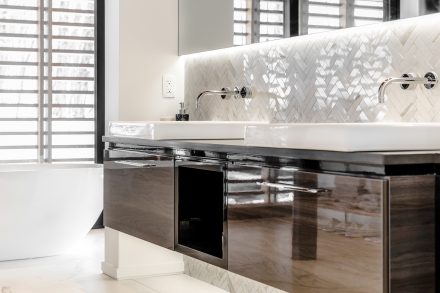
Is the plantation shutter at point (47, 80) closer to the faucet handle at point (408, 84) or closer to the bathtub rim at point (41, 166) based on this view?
the bathtub rim at point (41, 166)

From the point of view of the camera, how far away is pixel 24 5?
4.99m

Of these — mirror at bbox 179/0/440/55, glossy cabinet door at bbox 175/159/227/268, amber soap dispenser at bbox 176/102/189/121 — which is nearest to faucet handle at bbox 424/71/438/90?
mirror at bbox 179/0/440/55

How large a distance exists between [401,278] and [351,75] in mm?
1243

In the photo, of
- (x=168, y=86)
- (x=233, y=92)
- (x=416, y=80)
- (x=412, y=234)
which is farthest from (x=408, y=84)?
(x=168, y=86)

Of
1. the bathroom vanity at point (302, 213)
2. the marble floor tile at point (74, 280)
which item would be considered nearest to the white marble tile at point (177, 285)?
the marble floor tile at point (74, 280)

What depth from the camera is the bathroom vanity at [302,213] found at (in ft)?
6.34

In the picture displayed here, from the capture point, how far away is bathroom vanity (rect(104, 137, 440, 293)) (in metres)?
1.93

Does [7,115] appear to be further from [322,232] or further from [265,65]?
[322,232]

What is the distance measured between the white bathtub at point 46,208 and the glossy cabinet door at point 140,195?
0.63m

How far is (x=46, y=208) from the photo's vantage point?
4.27 metres

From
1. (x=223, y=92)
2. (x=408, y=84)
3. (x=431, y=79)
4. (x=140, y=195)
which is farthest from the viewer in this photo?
(x=223, y=92)

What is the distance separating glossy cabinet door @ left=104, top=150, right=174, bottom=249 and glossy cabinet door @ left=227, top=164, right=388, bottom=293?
0.57 m

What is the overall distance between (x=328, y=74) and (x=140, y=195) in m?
1.05

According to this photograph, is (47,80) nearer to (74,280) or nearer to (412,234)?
(74,280)
